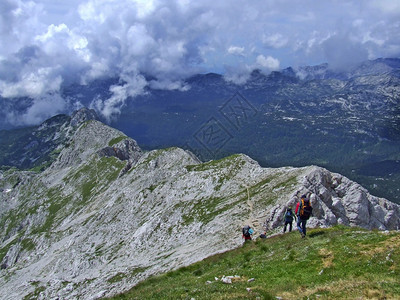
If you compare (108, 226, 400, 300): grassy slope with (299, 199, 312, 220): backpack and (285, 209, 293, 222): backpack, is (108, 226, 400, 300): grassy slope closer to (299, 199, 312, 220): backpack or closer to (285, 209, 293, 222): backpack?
(299, 199, 312, 220): backpack

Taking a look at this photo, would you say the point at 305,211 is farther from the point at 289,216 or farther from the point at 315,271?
the point at 315,271

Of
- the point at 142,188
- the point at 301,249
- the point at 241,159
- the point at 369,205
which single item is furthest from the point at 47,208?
the point at 301,249

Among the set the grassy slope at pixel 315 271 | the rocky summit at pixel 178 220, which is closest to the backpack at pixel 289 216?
the grassy slope at pixel 315 271

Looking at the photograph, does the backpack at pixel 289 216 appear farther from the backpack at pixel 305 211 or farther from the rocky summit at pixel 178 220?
the rocky summit at pixel 178 220

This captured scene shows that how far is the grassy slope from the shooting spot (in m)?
21.2

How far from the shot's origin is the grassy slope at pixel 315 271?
2116 centimetres

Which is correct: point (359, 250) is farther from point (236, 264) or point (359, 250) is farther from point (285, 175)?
point (285, 175)

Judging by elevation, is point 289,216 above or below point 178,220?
above

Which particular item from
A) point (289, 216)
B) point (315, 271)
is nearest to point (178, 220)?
point (289, 216)

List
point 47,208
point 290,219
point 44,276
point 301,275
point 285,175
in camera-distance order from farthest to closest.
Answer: point 47,208
point 44,276
point 285,175
point 290,219
point 301,275

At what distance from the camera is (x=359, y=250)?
90.2ft

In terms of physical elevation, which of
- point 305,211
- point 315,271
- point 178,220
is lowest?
point 178,220

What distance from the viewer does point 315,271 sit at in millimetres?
26031

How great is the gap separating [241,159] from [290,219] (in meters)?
58.8
